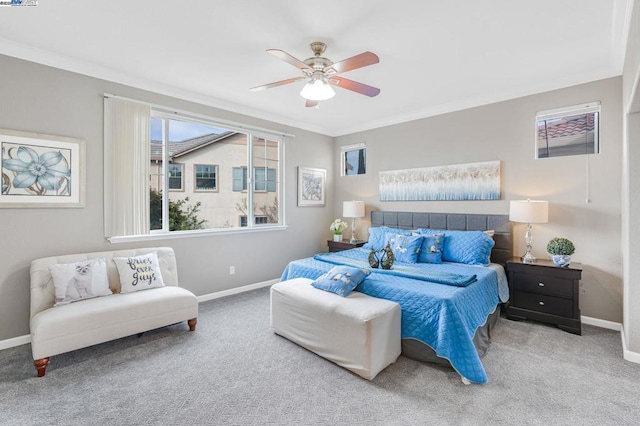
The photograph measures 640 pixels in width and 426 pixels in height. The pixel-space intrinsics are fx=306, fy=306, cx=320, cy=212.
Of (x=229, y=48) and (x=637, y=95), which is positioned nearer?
(x=637, y=95)

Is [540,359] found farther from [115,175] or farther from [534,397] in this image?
[115,175]

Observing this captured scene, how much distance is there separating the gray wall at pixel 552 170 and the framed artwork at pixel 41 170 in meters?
4.28

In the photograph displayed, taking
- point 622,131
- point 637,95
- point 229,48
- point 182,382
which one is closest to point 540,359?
point 637,95

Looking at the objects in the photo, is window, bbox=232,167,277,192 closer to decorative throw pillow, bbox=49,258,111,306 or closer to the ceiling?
the ceiling

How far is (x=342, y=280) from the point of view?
9.25ft

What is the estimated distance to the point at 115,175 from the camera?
337 cm

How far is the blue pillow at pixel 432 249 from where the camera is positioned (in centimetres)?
375

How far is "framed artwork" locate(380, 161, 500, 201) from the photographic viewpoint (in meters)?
4.07

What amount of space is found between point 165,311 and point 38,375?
952mm

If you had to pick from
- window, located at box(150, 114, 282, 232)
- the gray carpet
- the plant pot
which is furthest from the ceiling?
the gray carpet

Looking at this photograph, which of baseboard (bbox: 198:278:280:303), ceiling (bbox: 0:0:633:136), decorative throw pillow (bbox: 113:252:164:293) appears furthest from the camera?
baseboard (bbox: 198:278:280:303)

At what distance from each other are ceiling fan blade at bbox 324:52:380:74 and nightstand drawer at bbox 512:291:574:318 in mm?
2990

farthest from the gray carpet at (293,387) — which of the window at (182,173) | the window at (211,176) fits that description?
the window at (211,176)

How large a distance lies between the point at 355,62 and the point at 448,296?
1987 millimetres
